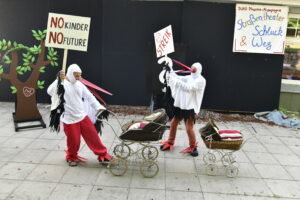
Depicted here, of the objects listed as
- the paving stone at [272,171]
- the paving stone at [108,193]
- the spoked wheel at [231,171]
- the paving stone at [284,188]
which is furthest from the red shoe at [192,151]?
the paving stone at [108,193]

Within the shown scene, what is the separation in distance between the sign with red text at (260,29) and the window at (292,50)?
0.58 meters

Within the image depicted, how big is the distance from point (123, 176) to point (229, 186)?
1.80m

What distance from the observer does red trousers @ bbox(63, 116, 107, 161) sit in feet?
18.4

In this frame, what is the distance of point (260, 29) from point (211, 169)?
503 cm

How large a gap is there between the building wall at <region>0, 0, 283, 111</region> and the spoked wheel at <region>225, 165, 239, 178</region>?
158 inches

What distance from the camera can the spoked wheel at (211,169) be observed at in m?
5.78

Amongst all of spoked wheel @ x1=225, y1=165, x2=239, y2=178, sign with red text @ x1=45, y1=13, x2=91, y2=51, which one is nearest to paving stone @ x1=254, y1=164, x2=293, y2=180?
spoked wheel @ x1=225, y1=165, x2=239, y2=178

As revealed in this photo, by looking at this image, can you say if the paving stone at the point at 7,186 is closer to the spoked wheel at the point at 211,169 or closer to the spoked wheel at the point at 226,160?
the spoked wheel at the point at 211,169

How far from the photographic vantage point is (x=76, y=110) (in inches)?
219

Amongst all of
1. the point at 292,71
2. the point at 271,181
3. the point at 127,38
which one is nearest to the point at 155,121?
the point at 271,181

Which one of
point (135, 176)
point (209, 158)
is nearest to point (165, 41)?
point (209, 158)

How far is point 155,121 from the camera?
551 centimetres

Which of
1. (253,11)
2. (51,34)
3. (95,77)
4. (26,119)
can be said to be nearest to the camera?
(51,34)

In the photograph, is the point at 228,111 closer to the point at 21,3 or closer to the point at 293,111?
the point at 293,111
